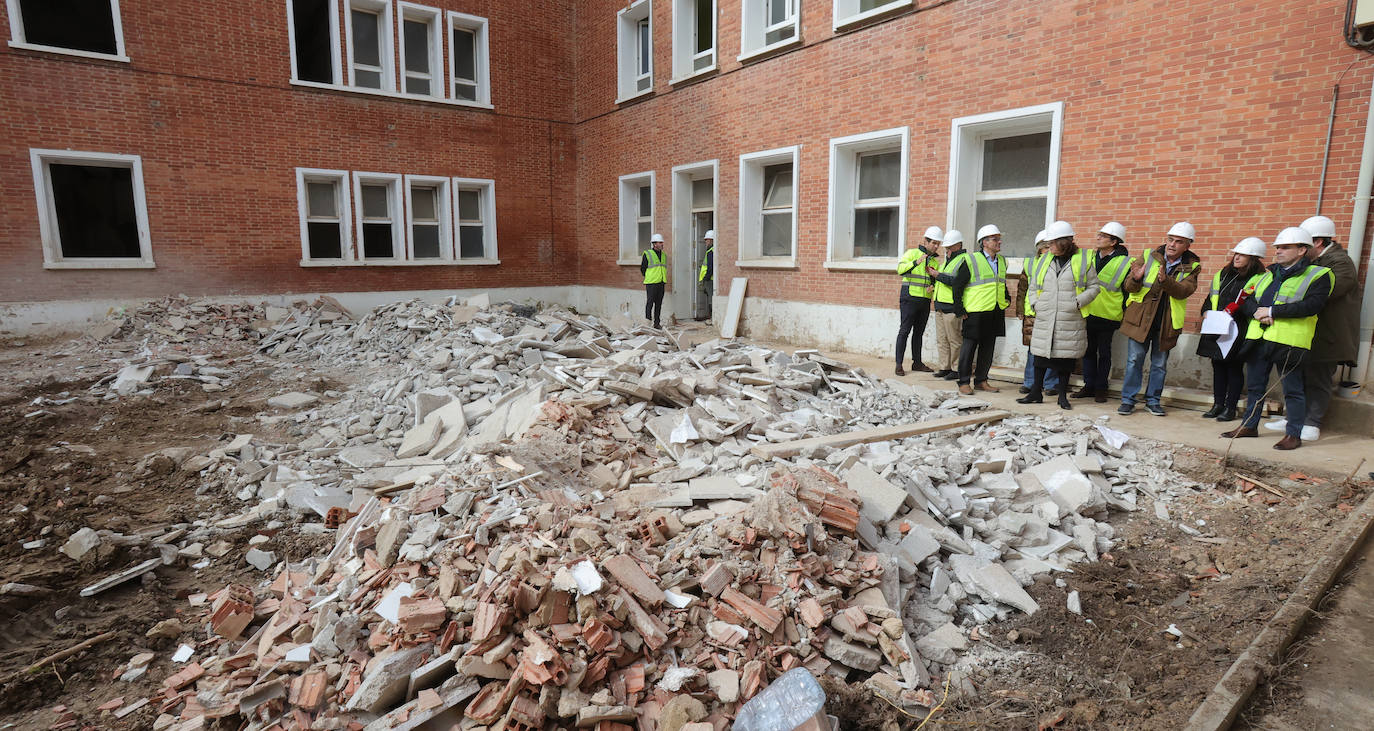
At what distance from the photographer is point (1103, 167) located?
862 cm

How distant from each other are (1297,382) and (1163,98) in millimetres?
3613

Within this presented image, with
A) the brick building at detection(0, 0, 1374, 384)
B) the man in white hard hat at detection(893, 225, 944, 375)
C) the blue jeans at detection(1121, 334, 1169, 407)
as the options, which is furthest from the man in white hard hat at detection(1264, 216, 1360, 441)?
the man in white hard hat at detection(893, 225, 944, 375)

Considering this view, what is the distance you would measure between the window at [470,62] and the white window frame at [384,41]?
1.41 meters

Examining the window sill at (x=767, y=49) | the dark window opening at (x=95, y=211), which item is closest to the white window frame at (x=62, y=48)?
the dark window opening at (x=95, y=211)

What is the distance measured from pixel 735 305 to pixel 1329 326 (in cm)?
910

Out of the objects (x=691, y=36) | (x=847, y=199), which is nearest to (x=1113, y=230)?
(x=847, y=199)

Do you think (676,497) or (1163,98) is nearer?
(676,497)

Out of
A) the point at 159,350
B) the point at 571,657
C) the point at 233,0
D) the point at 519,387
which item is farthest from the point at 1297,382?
the point at 233,0

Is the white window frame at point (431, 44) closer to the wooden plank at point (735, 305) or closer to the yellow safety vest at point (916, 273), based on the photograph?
the wooden plank at point (735, 305)

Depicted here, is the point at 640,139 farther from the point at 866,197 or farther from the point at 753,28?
the point at 866,197

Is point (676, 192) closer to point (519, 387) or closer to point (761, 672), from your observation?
point (519, 387)

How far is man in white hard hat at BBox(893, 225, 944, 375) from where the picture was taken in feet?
31.4

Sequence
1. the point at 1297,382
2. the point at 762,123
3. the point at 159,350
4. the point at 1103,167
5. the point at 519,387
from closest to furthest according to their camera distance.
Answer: the point at 1297,382, the point at 519,387, the point at 1103,167, the point at 159,350, the point at 762,123

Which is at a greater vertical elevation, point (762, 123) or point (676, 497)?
point (762, 123)
